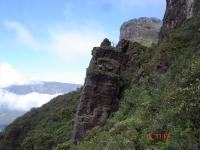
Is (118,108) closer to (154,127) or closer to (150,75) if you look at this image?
(150,75)

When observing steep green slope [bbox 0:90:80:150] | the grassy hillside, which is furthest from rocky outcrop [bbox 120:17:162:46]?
the grassy hillside

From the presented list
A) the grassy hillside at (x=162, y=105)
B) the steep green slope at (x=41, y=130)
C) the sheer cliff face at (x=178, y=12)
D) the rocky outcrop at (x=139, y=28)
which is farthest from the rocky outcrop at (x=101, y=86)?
the rocky outcrop at (x=139, y=28)

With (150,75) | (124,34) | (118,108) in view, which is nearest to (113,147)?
(150,75)

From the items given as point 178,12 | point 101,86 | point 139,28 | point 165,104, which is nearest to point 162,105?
point 165,104

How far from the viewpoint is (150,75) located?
3900 cm

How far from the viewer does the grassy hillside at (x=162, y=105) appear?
22.5 meters

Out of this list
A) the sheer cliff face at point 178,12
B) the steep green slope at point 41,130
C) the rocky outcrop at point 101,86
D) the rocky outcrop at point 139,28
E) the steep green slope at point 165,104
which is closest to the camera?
the steep green slope at point 165,104

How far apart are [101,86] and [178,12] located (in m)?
14.3

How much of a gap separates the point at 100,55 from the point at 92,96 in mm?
4951

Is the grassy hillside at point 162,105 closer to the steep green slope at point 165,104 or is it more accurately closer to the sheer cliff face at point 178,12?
the steep green slope at point 165,104

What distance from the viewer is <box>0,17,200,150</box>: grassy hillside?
22.5 metres

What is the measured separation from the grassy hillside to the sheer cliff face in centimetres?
348

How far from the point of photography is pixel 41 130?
86250 mm

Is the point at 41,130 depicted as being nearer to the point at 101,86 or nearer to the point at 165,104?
the point at 101,86
